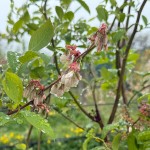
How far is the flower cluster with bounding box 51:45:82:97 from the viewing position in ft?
2.16

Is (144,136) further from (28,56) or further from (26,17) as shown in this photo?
(26,17)

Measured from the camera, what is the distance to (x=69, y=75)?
65 centimetres

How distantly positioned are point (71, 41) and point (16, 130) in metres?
4.38

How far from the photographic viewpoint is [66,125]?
6.36 metres

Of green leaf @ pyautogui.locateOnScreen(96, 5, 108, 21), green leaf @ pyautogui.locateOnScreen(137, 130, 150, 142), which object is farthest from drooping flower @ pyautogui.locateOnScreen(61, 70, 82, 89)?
green leaf @ pyautogui.locateOnScreen(96, 5, 108, 21)

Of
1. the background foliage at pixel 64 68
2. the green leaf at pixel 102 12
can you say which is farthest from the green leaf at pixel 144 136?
the green leaf at pixel 102 12

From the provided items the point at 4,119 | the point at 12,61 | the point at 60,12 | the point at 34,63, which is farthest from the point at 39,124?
the point at 60,12

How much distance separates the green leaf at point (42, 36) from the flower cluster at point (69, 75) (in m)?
0.05

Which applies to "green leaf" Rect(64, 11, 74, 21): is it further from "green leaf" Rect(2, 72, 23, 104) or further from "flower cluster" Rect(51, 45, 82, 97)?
"green leaf" Rect(2, 72, 23, 104)

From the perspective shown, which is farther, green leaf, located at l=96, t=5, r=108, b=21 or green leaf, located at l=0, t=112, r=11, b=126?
green leaf, located at l=96, t=5, r=108, b=21

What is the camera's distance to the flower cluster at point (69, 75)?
2.16ft

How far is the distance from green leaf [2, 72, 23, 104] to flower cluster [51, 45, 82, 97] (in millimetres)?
78

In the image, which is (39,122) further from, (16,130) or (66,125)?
(66,125)

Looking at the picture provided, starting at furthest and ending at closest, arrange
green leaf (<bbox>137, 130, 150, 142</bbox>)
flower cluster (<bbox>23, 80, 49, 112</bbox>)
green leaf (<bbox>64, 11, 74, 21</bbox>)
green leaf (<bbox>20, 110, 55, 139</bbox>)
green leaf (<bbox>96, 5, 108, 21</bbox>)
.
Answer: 1. green leaf (<bbox>64, 11, 74, 21</bbox>)
2. green leaf (<bbox>96, 5, 108, 21</bbox>)
3. green leaf (<bbox>137, 130, 150, 142</bbox>)
4. flower cluster (<bbox>23, 80, 49, 112</bbox>)
5. green leaf (<bbox>20, 110, 55, 139</bbox>)
